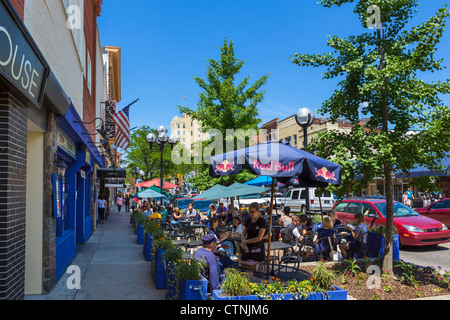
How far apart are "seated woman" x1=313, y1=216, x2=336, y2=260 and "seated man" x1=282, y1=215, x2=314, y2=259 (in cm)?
26

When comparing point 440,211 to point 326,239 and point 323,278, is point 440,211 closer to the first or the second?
point 326,239

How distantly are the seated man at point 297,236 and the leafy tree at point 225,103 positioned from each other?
8343 mm

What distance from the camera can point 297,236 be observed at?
988cm

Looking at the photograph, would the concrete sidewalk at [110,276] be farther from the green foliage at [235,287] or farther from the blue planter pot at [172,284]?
the green foliage at [235,287]

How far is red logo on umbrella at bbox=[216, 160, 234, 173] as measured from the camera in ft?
22.5

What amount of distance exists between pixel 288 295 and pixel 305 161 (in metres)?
2.37

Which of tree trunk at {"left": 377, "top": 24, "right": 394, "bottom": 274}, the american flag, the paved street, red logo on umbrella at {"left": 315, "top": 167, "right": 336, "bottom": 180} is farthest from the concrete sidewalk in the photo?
the paved street

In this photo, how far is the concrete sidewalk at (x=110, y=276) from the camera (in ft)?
23.4

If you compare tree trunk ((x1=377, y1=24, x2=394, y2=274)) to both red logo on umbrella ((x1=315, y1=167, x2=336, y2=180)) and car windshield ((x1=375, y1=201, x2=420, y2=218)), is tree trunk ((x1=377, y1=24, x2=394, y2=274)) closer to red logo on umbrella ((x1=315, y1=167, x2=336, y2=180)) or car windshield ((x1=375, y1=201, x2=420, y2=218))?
red logo on umbrella ((x1=315, y1=167, x2=336, y2=180))

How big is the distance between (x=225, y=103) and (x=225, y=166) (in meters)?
12.1

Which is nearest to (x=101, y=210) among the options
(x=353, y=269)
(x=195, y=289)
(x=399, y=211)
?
(x=399, y=211)

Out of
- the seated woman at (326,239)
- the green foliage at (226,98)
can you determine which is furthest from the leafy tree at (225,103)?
the seated woman at (326,239)
